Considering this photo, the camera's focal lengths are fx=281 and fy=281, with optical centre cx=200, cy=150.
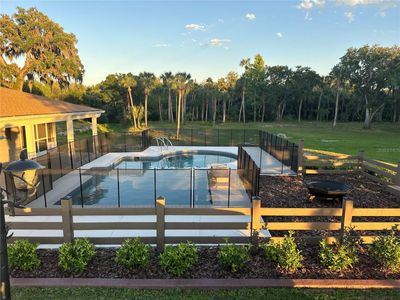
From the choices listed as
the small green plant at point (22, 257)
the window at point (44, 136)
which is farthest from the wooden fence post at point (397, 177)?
the window at point (44, 136)

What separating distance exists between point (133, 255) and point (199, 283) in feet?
4.04

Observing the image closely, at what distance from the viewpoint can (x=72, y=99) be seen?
139ft

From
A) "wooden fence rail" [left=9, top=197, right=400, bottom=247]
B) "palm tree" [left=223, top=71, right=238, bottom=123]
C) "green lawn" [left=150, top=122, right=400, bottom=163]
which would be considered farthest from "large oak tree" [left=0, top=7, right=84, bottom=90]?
"palm tree" [left=223, top=71, right=238, bottom=123]

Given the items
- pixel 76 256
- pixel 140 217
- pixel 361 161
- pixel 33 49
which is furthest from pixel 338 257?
pixel 33 49

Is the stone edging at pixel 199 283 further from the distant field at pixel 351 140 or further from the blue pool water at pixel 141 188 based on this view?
the distant field at pixel 351 140

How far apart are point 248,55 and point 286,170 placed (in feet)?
187

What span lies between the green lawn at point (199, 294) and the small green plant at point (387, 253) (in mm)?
547

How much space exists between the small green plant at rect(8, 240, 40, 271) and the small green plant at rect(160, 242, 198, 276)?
224 cm

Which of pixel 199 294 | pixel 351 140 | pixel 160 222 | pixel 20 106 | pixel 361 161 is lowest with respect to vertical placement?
pixel 351 140

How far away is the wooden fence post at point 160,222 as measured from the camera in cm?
527

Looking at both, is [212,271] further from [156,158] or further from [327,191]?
[156,158]

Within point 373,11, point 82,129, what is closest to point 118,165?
point 82,129

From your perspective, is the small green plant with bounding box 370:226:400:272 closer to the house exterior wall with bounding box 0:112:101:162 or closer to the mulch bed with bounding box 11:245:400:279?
the mulch bed with bounding box 11:245:400:279

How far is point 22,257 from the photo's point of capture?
4.86m
